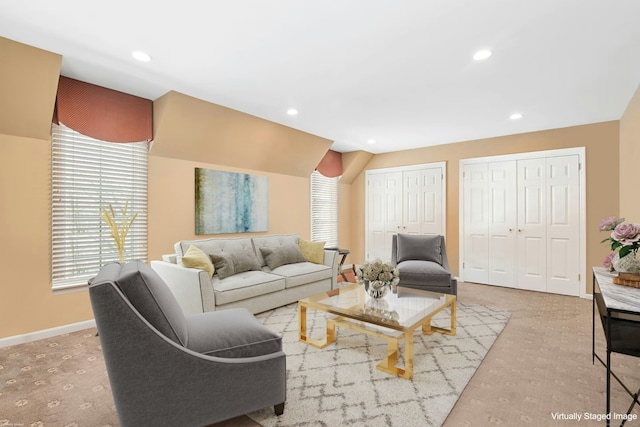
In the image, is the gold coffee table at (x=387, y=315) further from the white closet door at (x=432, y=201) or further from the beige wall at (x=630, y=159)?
the white closet door at (x=432, y=201)

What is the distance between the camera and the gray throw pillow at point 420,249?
4363 mm

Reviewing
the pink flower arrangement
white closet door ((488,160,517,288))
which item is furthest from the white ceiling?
the pink flower arrangement

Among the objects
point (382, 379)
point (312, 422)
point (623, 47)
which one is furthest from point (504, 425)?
point (623, 47)

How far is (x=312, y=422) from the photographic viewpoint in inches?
68.4

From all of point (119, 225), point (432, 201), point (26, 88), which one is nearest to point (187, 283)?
point (119, 225)

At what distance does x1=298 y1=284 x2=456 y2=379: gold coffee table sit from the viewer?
87.4 inches

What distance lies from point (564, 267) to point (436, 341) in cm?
302

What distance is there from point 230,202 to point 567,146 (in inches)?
192

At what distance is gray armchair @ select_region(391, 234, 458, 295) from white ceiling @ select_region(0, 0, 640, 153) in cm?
175

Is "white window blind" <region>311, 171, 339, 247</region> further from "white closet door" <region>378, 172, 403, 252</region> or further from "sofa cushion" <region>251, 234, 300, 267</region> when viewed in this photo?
"sofa cushion" <region>251, 234, 300, 267</region>

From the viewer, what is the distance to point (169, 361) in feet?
4.71

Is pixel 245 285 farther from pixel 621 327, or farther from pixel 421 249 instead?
pixel 621 327

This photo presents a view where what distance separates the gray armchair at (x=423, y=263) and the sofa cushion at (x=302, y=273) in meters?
0.99

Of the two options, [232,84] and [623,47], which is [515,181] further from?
[232,84]
